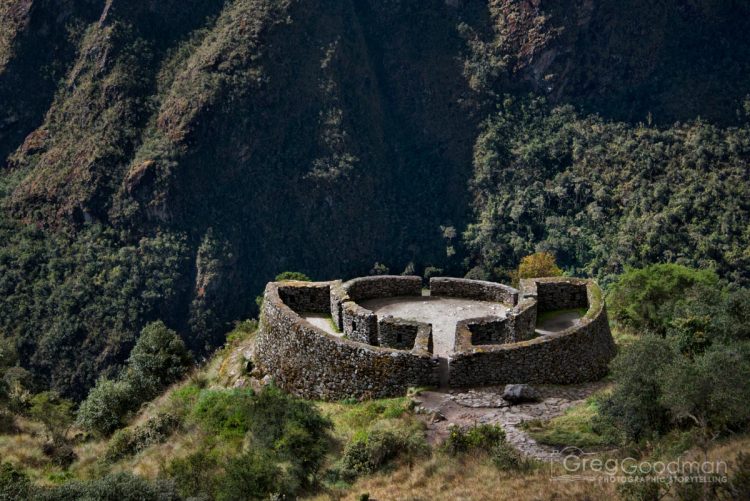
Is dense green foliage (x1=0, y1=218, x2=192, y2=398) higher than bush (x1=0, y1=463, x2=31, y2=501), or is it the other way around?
bush (x1=0, y1=463, x2=31, y2=501)

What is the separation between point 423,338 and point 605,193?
3093 inches

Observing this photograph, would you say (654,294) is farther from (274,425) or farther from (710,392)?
(274,425)

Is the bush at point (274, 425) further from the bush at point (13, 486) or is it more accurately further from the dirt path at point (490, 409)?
the bush at point (13, 486)

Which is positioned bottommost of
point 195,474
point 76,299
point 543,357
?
point 76,299

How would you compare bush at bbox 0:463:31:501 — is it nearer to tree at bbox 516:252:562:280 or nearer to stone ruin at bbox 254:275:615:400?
stone ruin at bbox 254:275:615:400

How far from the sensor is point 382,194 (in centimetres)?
12781

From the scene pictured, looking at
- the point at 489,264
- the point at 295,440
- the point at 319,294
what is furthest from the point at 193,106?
the point at 295,440

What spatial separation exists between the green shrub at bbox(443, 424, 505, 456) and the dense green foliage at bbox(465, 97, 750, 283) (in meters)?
62.0

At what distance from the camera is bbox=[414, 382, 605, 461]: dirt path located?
60.0 feet

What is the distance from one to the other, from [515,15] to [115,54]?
201 feet

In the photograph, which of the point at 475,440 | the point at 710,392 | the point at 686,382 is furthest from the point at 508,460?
the point at 710,392

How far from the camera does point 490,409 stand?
768 inches

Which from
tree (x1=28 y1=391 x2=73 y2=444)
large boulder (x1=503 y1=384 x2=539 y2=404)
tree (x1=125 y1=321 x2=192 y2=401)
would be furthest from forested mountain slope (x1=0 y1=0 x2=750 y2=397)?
large boulder (x1=503 y1=384 x2=539 y2=404)

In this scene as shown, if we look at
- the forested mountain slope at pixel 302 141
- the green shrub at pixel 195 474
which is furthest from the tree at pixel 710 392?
the forested mountain slope at pixel 302 141
